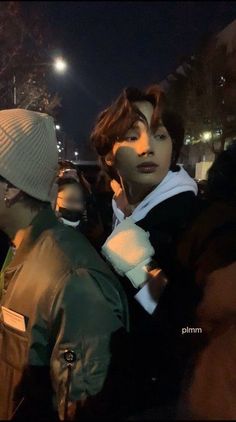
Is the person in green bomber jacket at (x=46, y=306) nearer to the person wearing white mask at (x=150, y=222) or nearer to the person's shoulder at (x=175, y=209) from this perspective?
the person wearing white mask at (x=150, y=222)

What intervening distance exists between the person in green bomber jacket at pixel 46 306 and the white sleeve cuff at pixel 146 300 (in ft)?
0.43

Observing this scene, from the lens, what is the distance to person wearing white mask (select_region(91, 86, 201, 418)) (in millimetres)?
1836

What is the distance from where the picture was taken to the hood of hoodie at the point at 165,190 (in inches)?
80.8

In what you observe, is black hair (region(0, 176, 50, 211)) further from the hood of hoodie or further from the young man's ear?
the young man's ear

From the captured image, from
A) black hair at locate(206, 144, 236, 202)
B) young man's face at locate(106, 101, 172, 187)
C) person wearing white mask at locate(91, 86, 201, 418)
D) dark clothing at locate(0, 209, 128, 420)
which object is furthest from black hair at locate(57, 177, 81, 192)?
dark clothing at locate(0, 209, 128, 420)

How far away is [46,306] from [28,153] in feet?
1.65

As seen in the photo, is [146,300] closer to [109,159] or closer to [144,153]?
[144,153]

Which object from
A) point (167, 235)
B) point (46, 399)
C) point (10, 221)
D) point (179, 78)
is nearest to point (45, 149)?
point (10, 221)

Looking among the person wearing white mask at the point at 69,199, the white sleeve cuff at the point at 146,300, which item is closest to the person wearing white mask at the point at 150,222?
the white sleeve cuff at the point at 146,300

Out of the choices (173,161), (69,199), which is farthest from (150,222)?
(69,199)

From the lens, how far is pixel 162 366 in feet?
6.10

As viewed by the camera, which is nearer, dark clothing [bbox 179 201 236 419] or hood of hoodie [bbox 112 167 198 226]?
dark clothing [bbox 179 201 236 419]

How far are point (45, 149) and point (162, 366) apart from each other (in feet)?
2.79

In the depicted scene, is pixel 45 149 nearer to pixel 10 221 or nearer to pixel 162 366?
pixel 10 221
